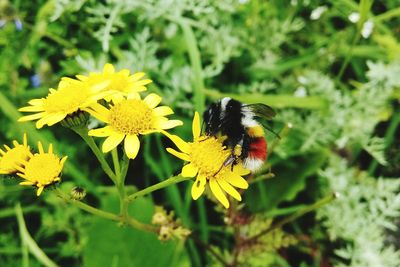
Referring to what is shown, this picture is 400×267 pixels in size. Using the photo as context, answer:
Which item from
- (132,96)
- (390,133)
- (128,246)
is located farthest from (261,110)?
(390,133)

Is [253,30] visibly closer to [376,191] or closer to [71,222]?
[376,191]

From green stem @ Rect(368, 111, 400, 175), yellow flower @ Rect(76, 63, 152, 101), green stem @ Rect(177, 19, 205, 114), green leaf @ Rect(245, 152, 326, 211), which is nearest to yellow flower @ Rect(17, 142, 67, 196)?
yellow flower @ Rect(76, 63, 152, 101)

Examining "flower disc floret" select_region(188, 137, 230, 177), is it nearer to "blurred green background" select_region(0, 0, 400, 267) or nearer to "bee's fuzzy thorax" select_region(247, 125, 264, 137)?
"bee's fuzzy thorax" select_region(247, 125, 264, 137)

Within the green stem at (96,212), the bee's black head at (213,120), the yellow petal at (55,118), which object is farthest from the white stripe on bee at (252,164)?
the yellow petal at (55,118)

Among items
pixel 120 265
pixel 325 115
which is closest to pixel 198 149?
pixel 120 265

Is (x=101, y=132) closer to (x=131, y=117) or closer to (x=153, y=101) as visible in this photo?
(x=131, y=117)
